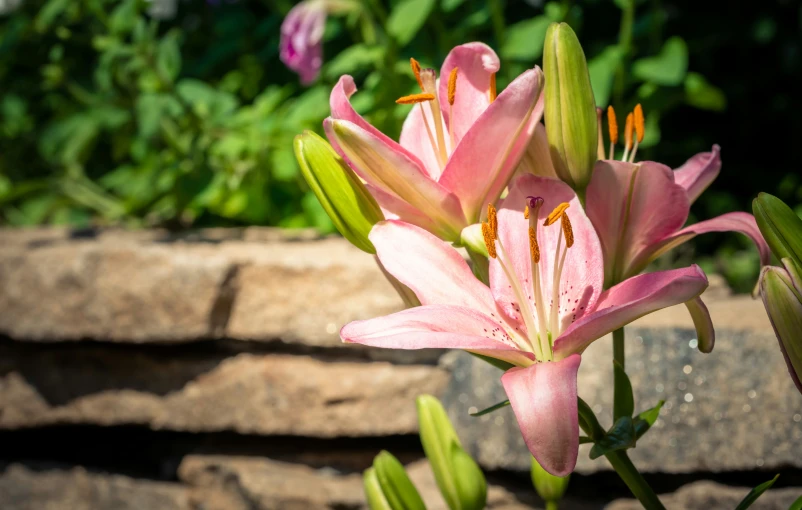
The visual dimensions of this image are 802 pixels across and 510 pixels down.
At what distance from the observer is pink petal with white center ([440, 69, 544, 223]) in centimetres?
38

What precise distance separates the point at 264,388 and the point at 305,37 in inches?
23.1

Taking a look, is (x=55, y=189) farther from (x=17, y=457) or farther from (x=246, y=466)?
(x=246, y=466)

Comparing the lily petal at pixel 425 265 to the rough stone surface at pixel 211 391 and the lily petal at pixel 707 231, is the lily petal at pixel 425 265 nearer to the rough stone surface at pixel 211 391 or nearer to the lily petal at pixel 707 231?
the lily petal at pixel 707 231

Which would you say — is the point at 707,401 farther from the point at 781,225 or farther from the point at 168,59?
the point at 168,59

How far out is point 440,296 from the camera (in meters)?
0.39

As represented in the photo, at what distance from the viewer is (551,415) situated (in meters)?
0.32

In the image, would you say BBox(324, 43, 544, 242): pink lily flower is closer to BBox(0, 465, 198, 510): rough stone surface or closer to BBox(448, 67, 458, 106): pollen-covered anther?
BBox(448, 67, 458, 106): pollen-covered anther

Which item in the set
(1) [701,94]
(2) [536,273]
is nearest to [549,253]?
(2) [536,273]

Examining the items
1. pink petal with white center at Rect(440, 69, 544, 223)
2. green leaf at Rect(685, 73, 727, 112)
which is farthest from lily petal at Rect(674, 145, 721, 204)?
green leaf at Rect(685, 73, 727, 112)

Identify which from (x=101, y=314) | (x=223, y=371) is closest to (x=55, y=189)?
(x=101, y=314)

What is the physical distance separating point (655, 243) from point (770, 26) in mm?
1564

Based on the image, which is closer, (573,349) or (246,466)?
(573,349)

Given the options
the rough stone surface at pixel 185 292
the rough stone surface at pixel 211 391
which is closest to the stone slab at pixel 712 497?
the rough stone surface at pixel 211 391

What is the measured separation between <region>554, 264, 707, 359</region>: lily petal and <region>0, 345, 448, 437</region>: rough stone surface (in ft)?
2.45
